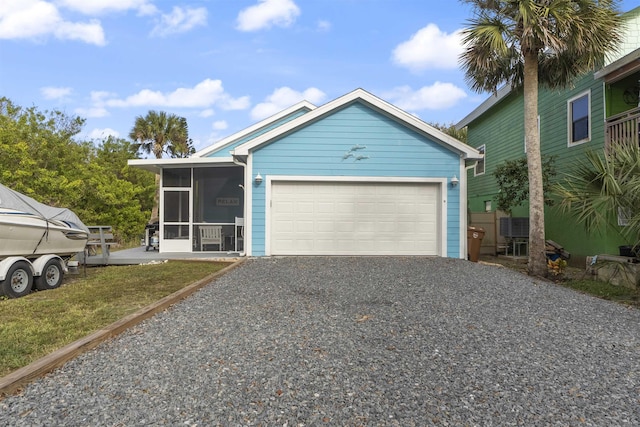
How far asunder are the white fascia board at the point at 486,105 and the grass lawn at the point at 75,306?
11185mm

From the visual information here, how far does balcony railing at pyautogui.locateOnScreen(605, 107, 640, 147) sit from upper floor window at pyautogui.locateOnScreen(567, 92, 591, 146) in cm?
87

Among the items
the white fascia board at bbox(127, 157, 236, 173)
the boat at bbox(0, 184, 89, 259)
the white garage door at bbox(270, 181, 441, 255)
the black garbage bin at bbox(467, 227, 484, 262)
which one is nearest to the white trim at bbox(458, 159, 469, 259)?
the black garbage bin at bbox(467, 227, 484, 262)

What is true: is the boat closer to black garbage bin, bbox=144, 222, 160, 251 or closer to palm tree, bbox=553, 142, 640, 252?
black garbage bin, bbox=144, 222, 160, 251

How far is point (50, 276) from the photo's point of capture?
742 centimetres

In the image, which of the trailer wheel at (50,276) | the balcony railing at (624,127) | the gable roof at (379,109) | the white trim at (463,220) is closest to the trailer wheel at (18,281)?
the trailer wheel at (50,276)

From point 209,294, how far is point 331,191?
5.39 metres

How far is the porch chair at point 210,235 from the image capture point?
12.4 metres

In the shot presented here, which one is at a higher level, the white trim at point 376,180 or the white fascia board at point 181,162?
the white fascia board at point 181,162

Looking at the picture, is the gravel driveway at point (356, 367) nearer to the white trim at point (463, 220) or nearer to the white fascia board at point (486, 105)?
the white trim at point (463, 220)

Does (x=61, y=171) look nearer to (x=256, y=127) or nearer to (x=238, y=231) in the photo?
(x=256, y=127)

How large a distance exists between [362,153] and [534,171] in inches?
161

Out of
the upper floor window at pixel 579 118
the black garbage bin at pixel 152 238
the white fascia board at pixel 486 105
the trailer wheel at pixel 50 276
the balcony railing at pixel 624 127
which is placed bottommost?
the trailer wheel at pixel 50 276

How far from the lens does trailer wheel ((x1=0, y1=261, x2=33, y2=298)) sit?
6.31 metres

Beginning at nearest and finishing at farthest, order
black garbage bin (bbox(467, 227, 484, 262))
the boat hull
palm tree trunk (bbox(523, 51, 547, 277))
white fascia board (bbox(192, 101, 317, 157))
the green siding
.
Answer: the boat hull < palm tree trunk (bbox(523, 51, 547, 277)) < the green siding < black garbage bin (bbox(467, 227, 484, 262)) < white fascia board (bbox(192, 101, 317, 157))
